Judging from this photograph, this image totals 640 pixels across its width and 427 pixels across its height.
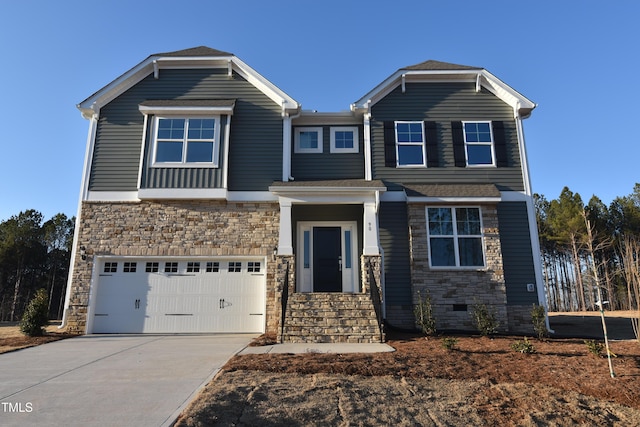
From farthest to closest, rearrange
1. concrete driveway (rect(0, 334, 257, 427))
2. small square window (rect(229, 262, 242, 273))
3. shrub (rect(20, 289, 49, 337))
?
small square window (rect(229, 262, 242, 273)) < shrub (rect(20, 289, 49, 337)) < concrete driveway (rect(0, 334, 257, 427))

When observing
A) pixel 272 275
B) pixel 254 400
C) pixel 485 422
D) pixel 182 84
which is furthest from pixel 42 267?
pixel 485 422

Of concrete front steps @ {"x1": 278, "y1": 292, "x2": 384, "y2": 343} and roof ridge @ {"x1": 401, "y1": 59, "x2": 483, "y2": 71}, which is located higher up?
roof ridge @ {"x1": 401, "y1": 59, "x2": 483, "y2": 71}

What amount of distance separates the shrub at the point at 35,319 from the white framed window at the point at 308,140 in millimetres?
8335

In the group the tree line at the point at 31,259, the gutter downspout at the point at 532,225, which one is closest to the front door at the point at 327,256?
the gutter downspout at the point at 532,225

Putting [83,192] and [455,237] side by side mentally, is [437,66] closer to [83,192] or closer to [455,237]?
[455,237]

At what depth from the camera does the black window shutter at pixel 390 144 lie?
39.7 ft

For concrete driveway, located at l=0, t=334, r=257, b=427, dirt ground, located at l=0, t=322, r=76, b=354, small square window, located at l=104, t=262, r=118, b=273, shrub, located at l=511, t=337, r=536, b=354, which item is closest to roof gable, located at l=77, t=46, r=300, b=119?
small square window, located at l=104, t=262, r=118, b=273

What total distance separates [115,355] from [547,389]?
730cm

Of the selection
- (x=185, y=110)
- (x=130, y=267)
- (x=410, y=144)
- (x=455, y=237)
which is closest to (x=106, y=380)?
(x=130, y=267)

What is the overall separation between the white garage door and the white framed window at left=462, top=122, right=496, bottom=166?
7438mm

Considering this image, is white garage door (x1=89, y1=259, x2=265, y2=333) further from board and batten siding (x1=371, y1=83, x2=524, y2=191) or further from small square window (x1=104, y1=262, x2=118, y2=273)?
board and batten siding (x1=371, y1=83, x2=524, y2=191)

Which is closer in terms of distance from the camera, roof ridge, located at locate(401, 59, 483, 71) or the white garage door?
the white garage door

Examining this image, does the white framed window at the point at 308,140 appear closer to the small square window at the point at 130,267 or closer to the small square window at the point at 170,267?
the small square window at the point at 170,267

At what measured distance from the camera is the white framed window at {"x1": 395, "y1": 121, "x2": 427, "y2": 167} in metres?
12.2
